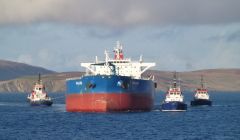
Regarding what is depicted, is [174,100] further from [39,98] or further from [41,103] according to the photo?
[39,98]

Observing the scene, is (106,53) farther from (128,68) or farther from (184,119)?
(184,119)

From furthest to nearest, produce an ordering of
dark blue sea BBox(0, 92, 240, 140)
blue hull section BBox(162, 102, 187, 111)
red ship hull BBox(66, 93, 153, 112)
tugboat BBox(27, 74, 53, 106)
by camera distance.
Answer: tugboat BBox(27, 74, 53, 106), blue hull section BBox(162, 102, 187, 111), red ship hull BBox(66, 93, 153, 112), dark blue sea BBox(0, 92, 240, 140)

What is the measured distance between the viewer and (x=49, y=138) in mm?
69250

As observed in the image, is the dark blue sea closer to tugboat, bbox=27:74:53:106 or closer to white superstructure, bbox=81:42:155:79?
white superstructure, bbox=81:42:155:79

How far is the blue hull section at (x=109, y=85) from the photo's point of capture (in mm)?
103625

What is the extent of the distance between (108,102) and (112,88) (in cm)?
226

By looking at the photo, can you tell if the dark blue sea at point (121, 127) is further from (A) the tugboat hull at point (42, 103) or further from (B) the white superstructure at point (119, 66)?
(A) the tugboat hull at point (42, 103)

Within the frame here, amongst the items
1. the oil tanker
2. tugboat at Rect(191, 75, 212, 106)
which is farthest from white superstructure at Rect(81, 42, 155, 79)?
tugboat at Rect(191, 75, 212, 106)

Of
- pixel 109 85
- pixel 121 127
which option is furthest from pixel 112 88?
pixel 121 127

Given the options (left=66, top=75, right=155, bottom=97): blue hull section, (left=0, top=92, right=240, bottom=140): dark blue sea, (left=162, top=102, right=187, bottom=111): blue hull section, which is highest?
(left=66, top=75, right=155, bottom=97): blue hull section

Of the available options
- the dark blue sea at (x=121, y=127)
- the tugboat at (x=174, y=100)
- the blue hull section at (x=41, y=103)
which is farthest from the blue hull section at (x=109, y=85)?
the blue hull section at (x=41, y=103)

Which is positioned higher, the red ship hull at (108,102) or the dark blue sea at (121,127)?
the red ship hull at (108,102)

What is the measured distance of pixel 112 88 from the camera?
340 feet

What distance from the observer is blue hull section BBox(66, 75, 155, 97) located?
104 meters
